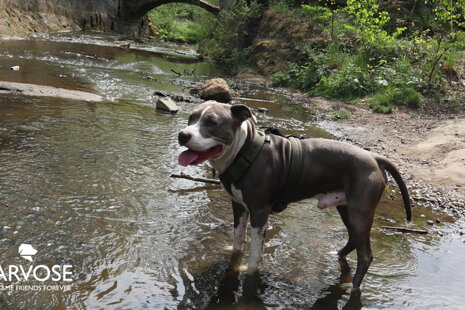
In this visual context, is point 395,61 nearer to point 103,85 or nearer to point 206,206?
point 103,85

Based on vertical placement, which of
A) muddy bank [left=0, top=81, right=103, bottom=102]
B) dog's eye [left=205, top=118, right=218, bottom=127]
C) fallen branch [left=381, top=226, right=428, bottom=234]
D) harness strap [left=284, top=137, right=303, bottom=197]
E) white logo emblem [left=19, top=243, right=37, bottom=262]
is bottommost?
fallen branch [left=381, top=226, right=428, bottom=234]

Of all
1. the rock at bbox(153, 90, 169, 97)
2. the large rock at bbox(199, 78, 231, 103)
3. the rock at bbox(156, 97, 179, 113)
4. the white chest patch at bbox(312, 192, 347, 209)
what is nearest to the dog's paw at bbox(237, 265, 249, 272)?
the white chest patch at bbox(312, 192, 347, 209)

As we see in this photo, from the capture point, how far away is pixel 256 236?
13.9ft

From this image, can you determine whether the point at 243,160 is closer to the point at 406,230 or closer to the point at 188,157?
the point at 188,157

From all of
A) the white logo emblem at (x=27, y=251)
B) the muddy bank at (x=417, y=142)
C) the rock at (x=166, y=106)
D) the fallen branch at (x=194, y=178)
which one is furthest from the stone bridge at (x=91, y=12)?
the white logo emblem at (x=27, y=251)

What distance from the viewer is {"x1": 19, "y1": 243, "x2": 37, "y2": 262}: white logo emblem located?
13.2 feet

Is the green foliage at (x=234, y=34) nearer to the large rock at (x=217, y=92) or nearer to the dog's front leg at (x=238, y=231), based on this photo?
the large rock at (x=217, y=92)

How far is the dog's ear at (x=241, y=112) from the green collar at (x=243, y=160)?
260 mm

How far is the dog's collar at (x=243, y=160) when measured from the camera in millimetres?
4090

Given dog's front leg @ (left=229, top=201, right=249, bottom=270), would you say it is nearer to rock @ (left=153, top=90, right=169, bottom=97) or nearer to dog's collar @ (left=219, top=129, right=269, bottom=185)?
dog's collar @ (left=219, top=129, right=269, bottom=185)

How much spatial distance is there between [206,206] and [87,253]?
205 centimetres

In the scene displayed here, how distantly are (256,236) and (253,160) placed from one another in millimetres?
777

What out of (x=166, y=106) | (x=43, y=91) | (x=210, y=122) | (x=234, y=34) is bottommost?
(x=166, y=106)

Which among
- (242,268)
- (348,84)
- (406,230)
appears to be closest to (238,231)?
(242,268)
